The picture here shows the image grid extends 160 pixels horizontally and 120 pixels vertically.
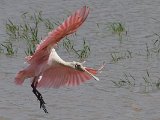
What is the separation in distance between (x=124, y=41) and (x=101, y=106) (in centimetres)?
309

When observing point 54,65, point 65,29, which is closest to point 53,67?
point 54,65

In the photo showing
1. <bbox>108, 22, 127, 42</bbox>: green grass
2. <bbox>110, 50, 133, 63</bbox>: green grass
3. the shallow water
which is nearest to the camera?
the shallow water

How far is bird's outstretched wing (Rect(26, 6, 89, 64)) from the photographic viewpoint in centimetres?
581

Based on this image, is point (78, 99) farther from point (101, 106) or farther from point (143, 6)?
point (143, 6)

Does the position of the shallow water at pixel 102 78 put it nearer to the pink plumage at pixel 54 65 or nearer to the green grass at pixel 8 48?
the green grass at pixel 8 48

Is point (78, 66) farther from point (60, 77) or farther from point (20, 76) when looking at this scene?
point (20, 76)

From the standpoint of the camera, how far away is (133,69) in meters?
9.98

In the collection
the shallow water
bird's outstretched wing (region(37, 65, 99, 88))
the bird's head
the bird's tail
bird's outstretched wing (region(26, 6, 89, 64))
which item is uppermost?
bird's outstretched wing (region(26, 6, 89, 64))

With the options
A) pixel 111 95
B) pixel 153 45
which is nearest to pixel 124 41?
pixel 153 45

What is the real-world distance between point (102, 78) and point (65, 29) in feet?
12.1

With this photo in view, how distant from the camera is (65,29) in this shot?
6070 mm

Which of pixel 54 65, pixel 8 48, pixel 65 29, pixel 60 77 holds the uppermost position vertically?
pixel 65 29

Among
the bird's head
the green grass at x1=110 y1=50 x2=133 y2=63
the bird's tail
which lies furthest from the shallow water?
the bird's head

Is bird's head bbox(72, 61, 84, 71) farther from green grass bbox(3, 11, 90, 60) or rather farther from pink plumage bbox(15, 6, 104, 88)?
green grass bbox(3, 11, 90, 60)
